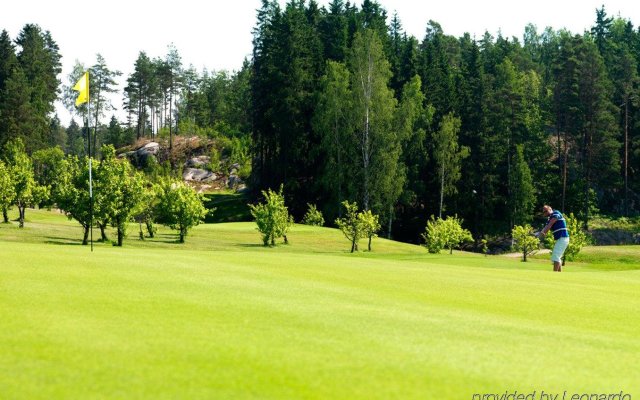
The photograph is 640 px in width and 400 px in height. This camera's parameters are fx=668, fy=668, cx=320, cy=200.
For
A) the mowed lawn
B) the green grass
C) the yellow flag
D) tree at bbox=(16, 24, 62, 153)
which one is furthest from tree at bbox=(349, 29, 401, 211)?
the mowed lawn

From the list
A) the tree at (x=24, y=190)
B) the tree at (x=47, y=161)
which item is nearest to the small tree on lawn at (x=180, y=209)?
the tree at (x=24, y=190)

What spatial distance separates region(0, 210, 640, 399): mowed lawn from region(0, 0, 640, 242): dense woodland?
5918 centimetres

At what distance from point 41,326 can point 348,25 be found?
9503 cm

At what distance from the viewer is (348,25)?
325 ft

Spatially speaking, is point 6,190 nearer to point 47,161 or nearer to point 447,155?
point 47,161

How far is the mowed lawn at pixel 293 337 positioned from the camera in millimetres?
6465

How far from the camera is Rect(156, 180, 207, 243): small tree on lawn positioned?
172 ft

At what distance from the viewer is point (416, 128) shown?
82.0 meters

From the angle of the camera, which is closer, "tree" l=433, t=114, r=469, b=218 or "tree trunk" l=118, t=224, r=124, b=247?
"tree trunk" l=118, t=224, r=124, b=247

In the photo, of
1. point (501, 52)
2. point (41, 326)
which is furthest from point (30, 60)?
point (41, 326)

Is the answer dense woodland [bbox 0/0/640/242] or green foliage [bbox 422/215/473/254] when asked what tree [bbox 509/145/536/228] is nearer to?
dense woodland [bbox 0/0/640/242]

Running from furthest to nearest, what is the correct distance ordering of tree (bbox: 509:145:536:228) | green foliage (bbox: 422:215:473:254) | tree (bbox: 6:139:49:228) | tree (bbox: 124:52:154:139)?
1. tree (bbox: 124:52:154:139)
2. tree (bbox: 509:145:536:228)
3. tree (bbox: 6:139:49:228)
4. green foliage (bbox: 422:215:473:254)

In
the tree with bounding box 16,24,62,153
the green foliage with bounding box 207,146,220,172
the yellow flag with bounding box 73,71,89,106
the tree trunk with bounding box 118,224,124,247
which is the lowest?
the tree trunk with bounding box 118,224,124,247

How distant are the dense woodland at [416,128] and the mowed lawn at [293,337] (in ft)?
194
